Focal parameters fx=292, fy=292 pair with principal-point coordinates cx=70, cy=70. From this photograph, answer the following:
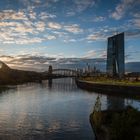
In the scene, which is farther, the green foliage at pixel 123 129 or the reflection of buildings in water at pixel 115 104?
the reflection of buildings in water at pixel 115 104

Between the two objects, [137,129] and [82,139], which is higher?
[137,129]

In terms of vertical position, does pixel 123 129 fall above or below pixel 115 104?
above

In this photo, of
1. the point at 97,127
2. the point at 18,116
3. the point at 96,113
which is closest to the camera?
the point at 97,127

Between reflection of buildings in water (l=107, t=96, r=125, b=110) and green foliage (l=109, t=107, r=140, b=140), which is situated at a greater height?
green foliage (l=109, t=107, r=140, b=140)

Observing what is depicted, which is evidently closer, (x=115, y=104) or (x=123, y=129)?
(x=123, y=129)

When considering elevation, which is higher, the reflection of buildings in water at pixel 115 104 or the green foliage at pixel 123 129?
the green foliage at pixel 123 129

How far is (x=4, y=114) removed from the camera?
46094 millimetres

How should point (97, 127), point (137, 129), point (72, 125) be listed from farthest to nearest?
point (72, 125), point (97, 127), point (137, 129)

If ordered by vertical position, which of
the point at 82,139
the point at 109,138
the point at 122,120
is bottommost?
the point at 82,139

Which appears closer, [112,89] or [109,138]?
[109,138]

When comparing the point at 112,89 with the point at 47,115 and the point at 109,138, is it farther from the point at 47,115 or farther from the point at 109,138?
the point at 109,138

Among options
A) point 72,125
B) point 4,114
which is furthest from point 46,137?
point 4,114

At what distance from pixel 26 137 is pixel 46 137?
2.09m

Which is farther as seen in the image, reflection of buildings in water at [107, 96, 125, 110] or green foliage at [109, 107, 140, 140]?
reflection of buildings in water at [107, 96, 125, 110]
